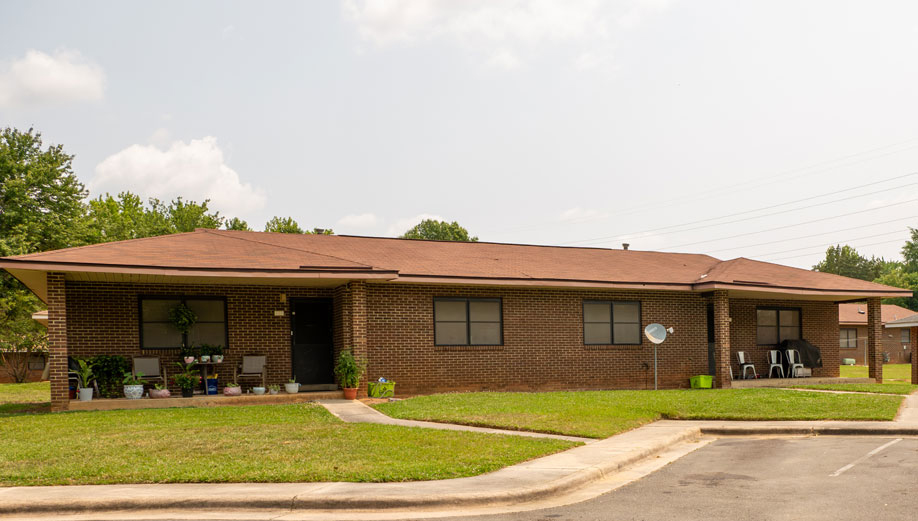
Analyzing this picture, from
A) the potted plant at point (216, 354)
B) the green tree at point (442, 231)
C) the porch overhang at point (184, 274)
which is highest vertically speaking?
the green tree at point (442, 231)

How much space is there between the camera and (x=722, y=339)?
72.5ft

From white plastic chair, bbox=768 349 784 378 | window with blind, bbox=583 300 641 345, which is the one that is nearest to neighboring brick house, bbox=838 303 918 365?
white plastic chair, bbox=768 349 784 378

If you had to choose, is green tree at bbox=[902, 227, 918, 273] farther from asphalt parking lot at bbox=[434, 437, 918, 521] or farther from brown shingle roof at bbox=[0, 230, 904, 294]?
asphalt parking lot at bbox=[434, 437, 918, 521]

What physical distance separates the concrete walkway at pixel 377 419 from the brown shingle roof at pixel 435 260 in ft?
9.54

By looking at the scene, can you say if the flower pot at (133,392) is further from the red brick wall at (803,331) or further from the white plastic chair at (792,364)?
the white plastic chair at (792,364)

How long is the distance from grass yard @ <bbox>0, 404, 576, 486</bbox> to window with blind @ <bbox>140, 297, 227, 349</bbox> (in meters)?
3.76

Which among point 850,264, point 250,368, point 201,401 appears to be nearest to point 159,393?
point 201,401

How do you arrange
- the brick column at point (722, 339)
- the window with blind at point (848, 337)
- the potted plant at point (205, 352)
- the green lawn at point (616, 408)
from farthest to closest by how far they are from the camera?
the window with blind at point (848, 337) < the brick column at point (722, 339) < the potted plant at point (205, 352) < the green lawn at point (616, 408)

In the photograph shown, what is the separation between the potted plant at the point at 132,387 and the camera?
16734mm

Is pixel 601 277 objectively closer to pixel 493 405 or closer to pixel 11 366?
pixel 493 405

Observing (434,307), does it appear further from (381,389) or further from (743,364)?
(743,364)

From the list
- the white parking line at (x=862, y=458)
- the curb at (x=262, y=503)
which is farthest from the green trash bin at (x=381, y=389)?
the curb at (x=262, y=503)

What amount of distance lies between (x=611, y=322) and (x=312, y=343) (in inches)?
324

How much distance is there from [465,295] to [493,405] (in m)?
5.05
